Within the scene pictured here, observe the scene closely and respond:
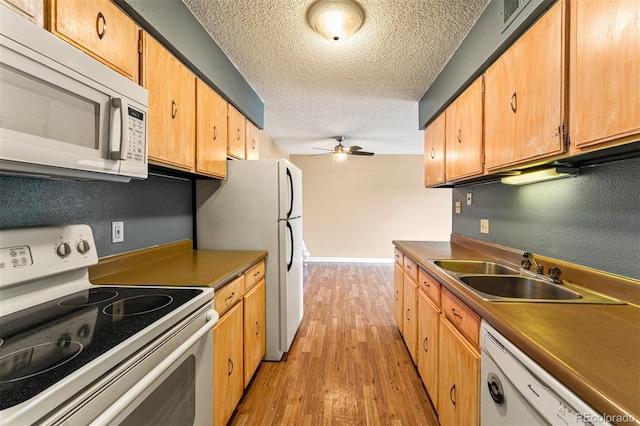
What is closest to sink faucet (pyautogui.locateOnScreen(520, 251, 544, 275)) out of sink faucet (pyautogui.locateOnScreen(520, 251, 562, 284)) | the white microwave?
sink faucet (pyautogui.locateOnScreen(520, 251, 562, 284))

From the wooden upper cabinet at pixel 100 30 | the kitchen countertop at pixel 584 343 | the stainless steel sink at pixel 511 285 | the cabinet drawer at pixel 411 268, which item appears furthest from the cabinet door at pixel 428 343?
the wooden upper cabinet at pixel 100 30

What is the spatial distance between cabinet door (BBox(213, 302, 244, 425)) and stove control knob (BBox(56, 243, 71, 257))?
70 centimetres

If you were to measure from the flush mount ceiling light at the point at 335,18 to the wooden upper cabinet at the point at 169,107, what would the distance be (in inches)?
33.6

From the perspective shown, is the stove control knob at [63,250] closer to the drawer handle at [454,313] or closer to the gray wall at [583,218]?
the drawer handle at [454,313]

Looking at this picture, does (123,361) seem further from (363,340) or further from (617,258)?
(363,340)

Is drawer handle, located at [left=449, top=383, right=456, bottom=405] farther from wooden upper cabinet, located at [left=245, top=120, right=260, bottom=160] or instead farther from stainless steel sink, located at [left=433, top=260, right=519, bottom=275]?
wooden upper cabinet, located at [left=245, top=120, right=260, bottom=160]

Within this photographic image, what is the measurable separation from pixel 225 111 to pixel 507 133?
197cm

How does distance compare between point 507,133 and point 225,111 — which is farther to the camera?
point 225,111

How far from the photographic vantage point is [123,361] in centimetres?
75

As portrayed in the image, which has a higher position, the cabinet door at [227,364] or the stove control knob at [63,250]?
the stove control knob at [63,250]

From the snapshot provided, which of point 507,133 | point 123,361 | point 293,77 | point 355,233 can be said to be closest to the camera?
point 123,361

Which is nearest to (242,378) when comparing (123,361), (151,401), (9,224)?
(151,401)

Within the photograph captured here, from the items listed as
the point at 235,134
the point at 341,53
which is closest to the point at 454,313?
the point at 341,53

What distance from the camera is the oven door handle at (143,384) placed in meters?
0.65
